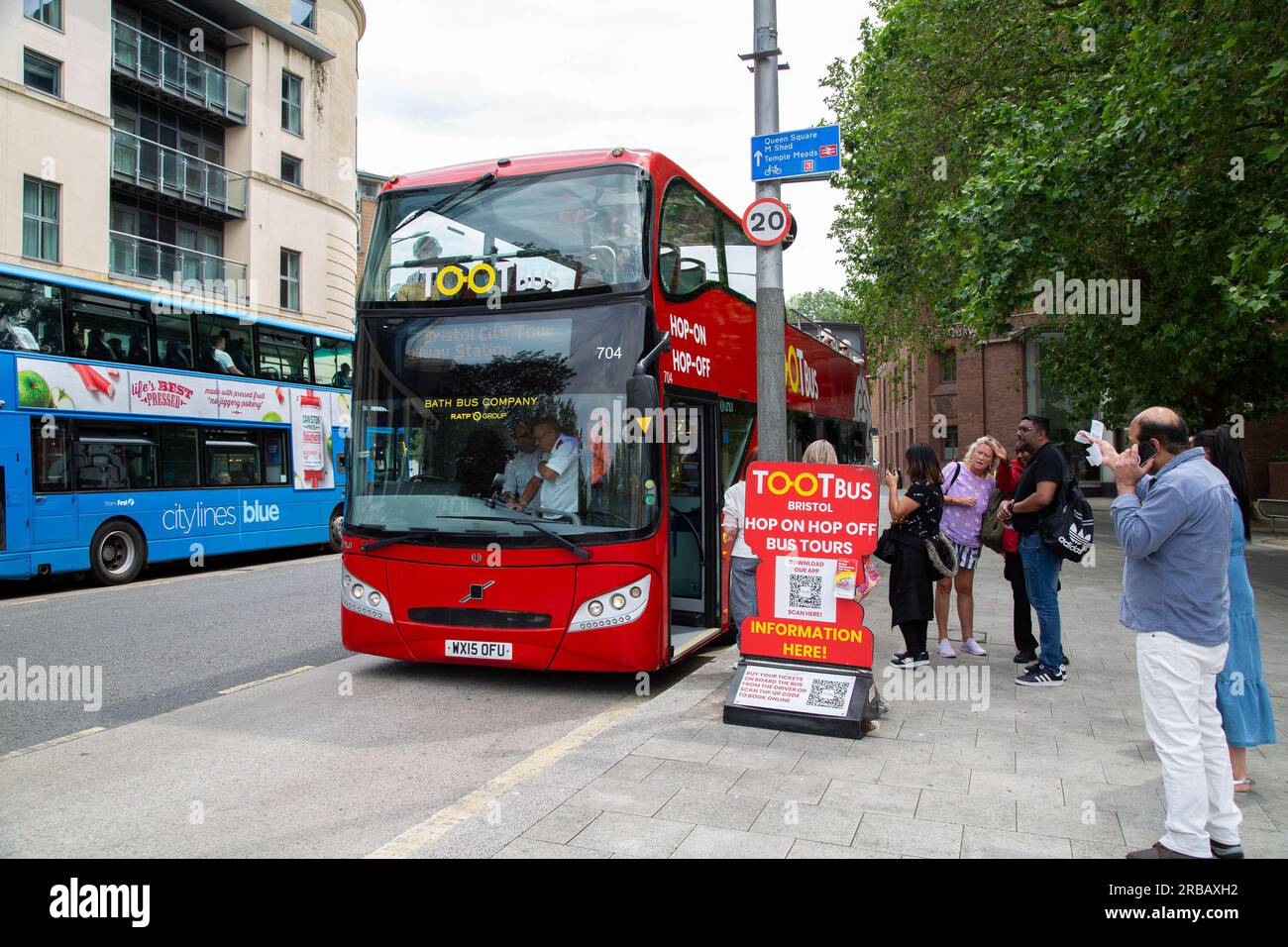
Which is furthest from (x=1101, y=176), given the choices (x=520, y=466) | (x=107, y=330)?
(x=107, y=330)

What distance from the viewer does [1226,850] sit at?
12.0 ft

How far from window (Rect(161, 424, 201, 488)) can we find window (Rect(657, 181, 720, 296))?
9.61 metres

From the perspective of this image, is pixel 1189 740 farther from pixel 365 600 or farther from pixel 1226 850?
pixel 365 600

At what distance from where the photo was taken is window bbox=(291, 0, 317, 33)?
101 ft

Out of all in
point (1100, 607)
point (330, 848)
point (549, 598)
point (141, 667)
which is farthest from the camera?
point (1100, 607)

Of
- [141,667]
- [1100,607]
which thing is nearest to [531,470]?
[141,667]

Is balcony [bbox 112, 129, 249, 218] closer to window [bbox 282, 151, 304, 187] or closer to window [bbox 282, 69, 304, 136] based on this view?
window [bbox 282, 151, 304, 187]

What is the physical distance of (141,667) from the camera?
768 centimetres

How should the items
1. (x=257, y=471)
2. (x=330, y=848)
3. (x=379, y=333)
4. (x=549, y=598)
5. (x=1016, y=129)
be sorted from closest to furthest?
(x=330, y=848) → (x=549, y=598) → (x=379, y=333) → (x=1016, y=129) → (x=257, y=471)

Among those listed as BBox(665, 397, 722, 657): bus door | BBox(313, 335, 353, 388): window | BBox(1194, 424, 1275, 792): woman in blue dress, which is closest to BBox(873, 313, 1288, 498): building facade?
BBox(313, 335, 353, 388): window

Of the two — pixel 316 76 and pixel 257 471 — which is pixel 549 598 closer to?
pixel 257 471

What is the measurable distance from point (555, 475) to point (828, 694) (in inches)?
92.6

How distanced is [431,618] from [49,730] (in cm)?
243

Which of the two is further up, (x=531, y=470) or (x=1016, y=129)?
(x=1016, y=129)
